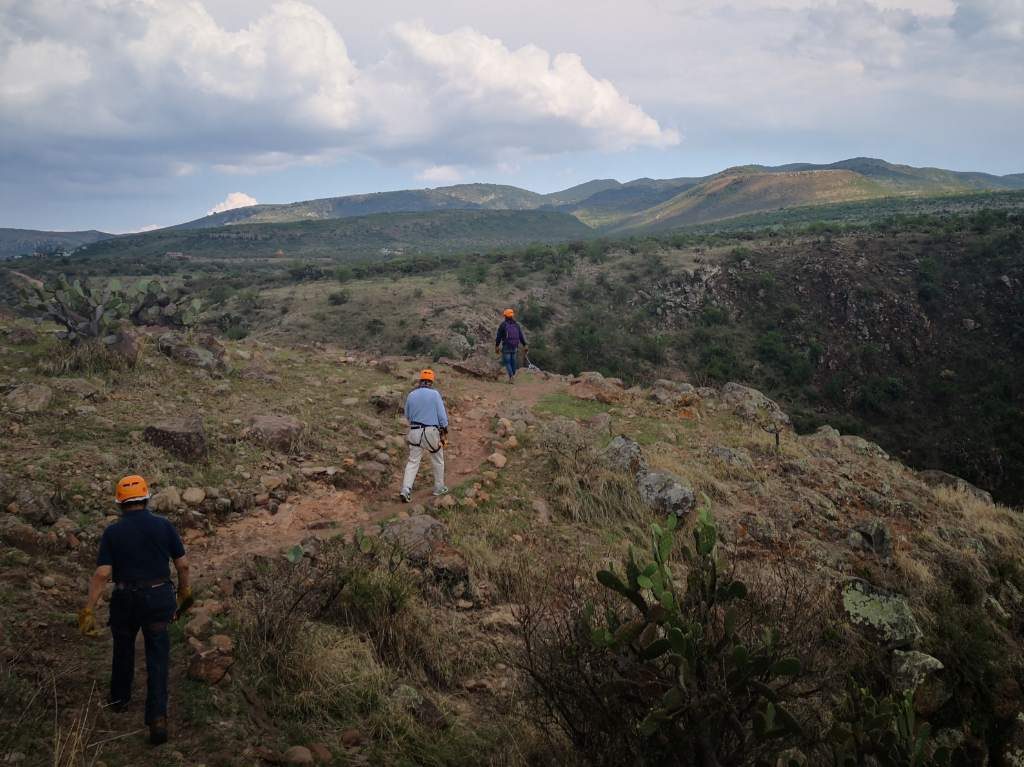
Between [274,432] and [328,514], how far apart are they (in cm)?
155

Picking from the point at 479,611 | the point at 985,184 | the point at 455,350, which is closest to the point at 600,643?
the point at 479,611

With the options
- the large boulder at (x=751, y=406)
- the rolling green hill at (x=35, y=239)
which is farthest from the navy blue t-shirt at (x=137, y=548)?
the rolling green hill at (x=35, y=239)

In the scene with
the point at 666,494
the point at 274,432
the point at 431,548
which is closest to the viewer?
the point at 431,548

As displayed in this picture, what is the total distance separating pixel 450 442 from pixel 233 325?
20984mm

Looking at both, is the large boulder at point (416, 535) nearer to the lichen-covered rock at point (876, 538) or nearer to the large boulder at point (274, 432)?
the large boulder at point (274, 432)

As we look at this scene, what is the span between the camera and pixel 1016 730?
374cm

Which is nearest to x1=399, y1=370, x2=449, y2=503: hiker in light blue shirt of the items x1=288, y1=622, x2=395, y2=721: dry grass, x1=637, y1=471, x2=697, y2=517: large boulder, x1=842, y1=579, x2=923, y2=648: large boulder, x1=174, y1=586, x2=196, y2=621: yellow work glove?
x1=637, y1=471, x2=697, y2=517: large boulder

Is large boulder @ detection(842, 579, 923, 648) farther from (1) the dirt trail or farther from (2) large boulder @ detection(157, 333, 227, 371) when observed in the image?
(2) large boulder @ detection(157, 333, 227, 371)

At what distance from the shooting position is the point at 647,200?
491 feet

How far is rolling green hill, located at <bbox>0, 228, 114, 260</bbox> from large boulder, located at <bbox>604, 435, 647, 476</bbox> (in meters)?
121

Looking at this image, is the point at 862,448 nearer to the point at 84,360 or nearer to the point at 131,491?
the point at 131,491

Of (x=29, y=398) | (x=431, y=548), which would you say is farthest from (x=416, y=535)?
(x=29, y=398)

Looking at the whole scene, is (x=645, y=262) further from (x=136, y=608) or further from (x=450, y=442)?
(x=136, y=608)

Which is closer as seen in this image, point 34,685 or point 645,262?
point 34,685
